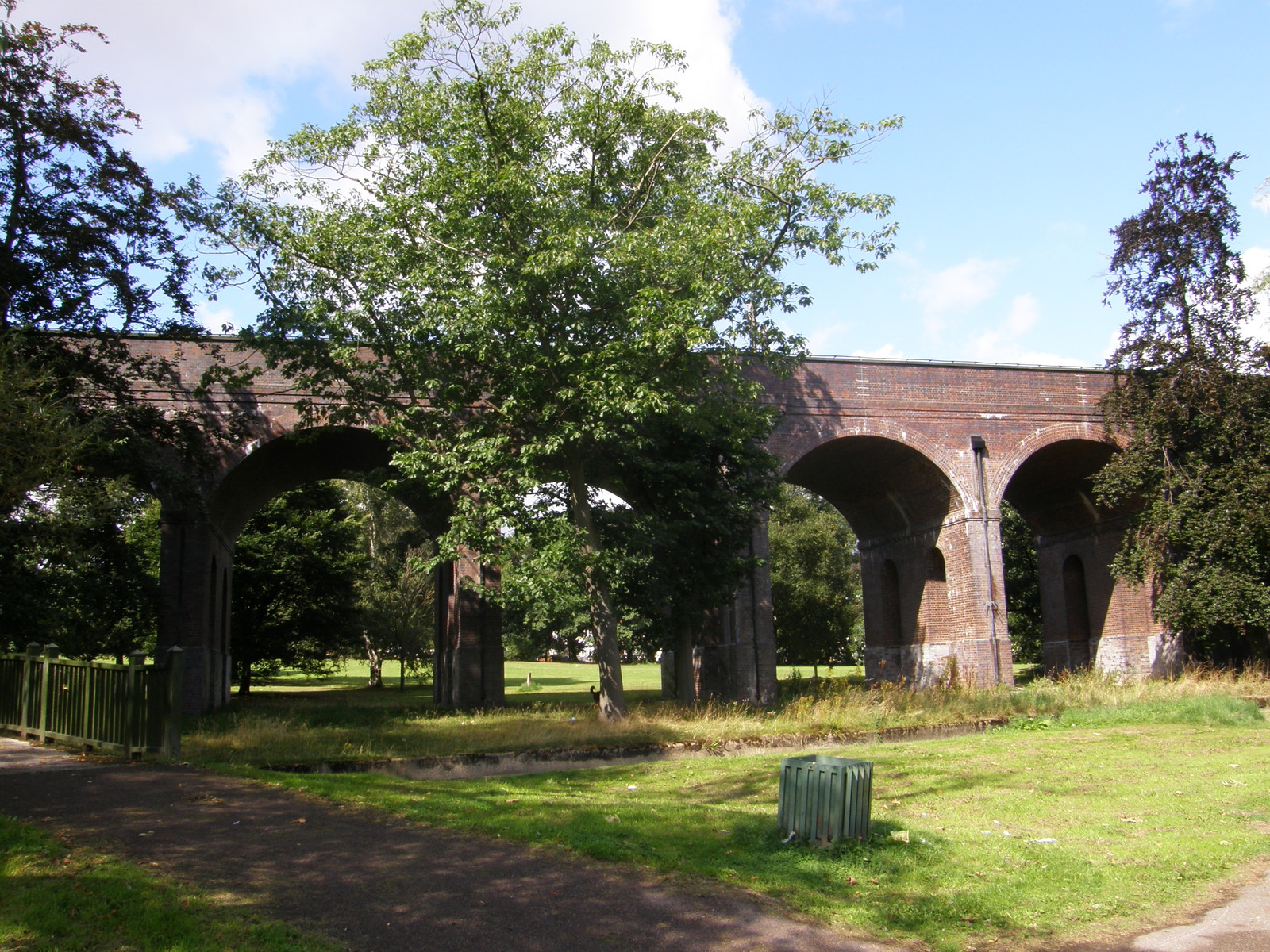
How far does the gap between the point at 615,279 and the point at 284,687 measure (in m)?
36.2

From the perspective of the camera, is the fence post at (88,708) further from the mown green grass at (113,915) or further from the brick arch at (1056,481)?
the brick arch at (1056,481)

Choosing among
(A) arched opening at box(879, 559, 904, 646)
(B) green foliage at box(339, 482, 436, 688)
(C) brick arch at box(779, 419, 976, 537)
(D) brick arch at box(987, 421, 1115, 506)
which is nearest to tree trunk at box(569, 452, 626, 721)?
(C) brick arch at box(779, 419, 976, 537)

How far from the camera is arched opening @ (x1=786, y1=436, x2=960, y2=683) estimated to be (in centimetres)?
2441

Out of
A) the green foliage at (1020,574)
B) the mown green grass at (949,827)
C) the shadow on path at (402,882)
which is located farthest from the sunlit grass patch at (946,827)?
the green foliage at (1020,574)

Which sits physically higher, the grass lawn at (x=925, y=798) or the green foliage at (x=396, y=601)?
the green foliage at (x=396, y=601)

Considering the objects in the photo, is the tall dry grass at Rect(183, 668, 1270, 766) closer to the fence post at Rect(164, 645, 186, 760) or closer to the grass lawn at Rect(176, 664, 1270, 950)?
the grass lawn at Rect(176, 664, 1270, 950)

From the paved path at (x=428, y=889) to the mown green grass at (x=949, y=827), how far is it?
1.13ft

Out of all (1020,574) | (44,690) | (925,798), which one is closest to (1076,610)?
(1020,574)

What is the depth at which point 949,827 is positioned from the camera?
8.12m

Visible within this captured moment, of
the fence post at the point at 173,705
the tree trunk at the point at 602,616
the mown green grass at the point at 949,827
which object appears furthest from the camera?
the tree trunk at the point at 602,616

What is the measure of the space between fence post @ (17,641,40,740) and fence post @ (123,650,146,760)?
2307 millimetres

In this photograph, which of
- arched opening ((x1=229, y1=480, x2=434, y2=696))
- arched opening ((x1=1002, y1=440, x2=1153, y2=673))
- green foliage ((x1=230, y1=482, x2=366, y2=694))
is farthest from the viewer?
arched opening ((x1=229, y1=480, x2=434, y2=696))

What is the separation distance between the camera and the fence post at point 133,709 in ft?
34.1

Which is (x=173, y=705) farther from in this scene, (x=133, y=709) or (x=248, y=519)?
(x=248, y=519)
